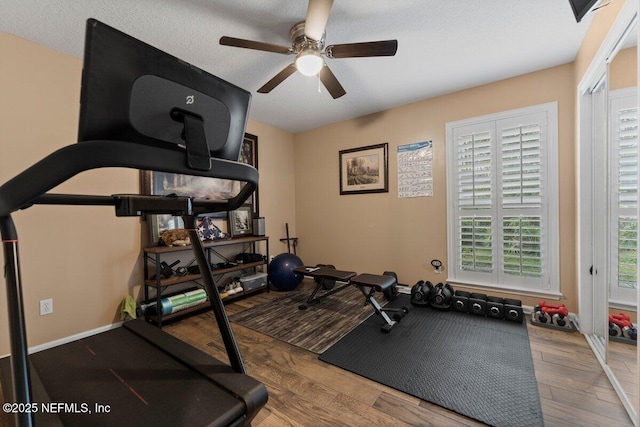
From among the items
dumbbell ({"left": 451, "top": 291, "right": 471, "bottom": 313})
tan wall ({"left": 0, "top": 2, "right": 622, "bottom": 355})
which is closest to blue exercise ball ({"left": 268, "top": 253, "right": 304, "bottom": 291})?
tan wall ({"left": 0, "top": 2, "right": 622, "bottom": 355})

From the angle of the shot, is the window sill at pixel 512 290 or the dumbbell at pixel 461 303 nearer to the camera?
the window sill at pixel 512 290

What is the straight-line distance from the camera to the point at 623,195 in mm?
1750

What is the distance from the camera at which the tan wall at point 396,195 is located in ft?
8.95

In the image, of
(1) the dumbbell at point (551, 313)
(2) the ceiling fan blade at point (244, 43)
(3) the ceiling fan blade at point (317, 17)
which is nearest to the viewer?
(3) the ceiling fan blade at point (317, 17)

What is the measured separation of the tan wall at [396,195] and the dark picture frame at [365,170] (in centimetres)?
9

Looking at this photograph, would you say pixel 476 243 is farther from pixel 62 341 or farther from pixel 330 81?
pixel 62 341

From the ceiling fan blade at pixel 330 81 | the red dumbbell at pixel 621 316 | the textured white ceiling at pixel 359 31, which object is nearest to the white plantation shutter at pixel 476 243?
the red dumbbell at pixel 621 316

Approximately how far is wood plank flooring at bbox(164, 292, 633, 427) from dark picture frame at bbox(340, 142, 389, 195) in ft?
8.19

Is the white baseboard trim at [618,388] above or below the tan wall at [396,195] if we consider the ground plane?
below

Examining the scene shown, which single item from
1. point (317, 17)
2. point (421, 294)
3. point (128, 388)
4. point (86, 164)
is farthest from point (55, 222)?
point (421, 294)

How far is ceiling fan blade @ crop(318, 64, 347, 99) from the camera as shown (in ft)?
7.58

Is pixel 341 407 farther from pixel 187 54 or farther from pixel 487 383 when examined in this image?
pixel 187 54

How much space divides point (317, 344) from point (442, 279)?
1960 millimetres

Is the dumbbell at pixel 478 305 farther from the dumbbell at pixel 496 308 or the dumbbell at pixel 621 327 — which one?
the dumbbell at pixel 621 327
